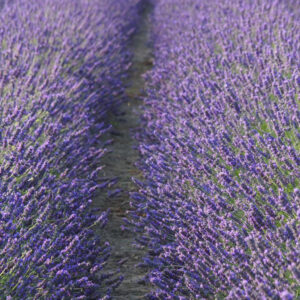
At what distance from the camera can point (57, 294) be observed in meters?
1.91

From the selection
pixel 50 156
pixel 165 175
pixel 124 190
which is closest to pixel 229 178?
pixel 165 175

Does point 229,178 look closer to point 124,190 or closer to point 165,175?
point 165,175

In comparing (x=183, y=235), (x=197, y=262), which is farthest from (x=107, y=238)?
(x=197, y=262)

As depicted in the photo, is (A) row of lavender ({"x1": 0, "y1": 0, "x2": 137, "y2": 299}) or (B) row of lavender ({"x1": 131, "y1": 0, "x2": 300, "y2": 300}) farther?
(A) row of lavender ({"x1": 0, "y1": 0, "x2": 137, "y2": 299})

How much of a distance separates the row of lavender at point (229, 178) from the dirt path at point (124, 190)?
0.49 ft

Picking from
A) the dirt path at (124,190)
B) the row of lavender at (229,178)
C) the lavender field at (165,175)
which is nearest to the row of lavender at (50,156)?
the lavender field at (165,175)

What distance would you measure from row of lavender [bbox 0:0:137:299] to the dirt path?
4.5 inches

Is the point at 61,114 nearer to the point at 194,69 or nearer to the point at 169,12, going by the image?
the point at 194,69

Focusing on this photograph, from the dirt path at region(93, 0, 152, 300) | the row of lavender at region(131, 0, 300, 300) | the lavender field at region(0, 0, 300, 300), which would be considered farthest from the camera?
the dirt path at region(93, 0, 152, 300)

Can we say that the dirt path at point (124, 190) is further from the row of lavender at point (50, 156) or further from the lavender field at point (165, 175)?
the row of lavender at point (50, 156)

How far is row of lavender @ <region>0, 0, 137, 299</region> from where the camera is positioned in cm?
196

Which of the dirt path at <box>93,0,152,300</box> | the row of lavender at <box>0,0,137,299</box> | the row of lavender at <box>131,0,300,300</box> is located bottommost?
the dirt path at <box>93,0,152,300</box>

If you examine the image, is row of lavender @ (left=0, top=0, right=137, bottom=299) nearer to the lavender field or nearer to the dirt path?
the lavender field

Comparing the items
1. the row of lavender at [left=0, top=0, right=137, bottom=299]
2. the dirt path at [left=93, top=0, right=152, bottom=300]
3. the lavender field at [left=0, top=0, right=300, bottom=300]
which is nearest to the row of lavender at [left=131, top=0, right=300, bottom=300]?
the lavender field at [left=0, top=0, right=300, bottom=300]
